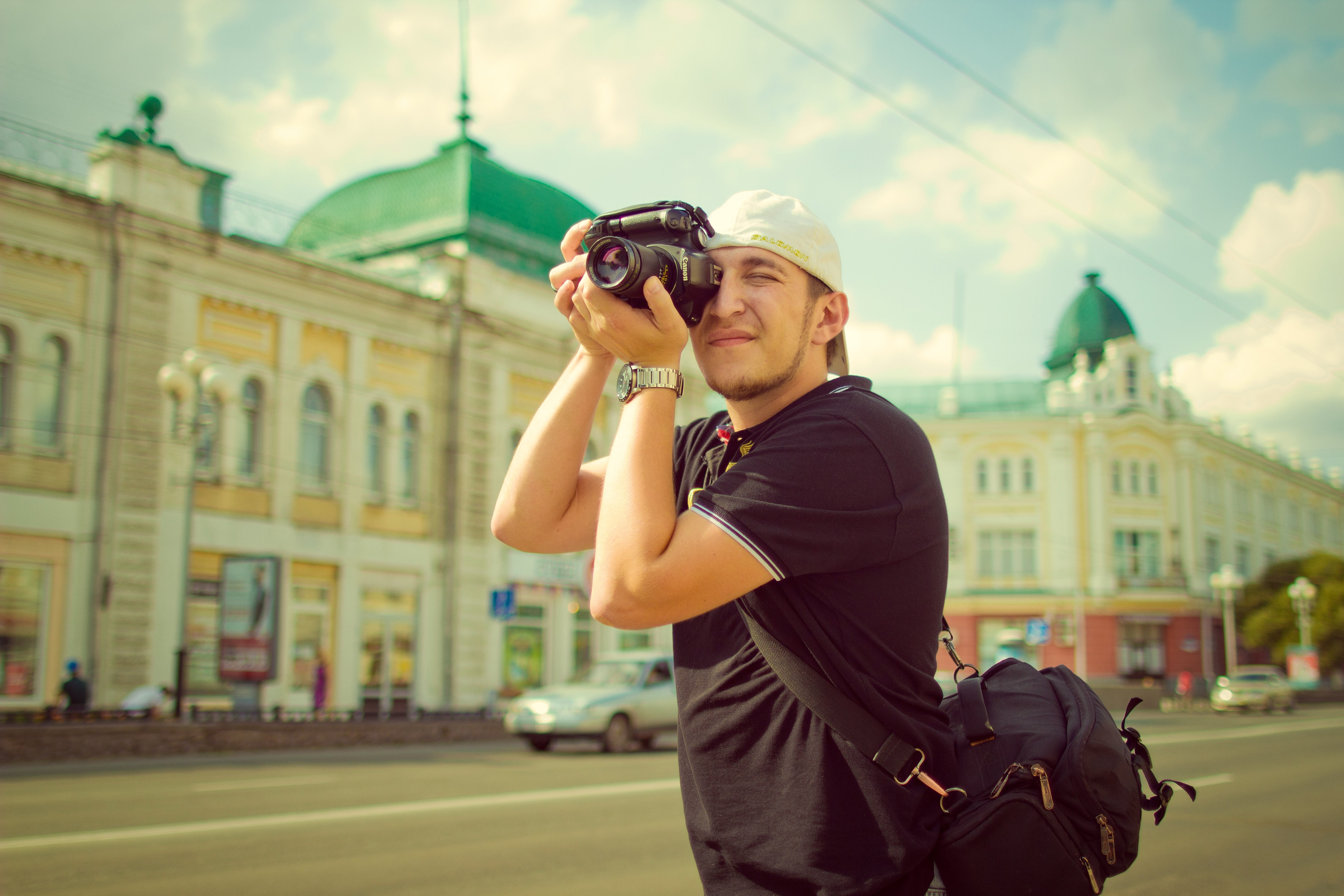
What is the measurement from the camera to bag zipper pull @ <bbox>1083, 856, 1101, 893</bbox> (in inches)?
71.6

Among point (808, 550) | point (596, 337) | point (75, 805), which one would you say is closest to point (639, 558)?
point (808, 550)

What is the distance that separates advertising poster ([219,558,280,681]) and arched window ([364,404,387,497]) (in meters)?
7.21

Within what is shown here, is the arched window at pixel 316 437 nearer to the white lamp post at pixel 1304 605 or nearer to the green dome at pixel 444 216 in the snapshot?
the green dome at pixel 444 216

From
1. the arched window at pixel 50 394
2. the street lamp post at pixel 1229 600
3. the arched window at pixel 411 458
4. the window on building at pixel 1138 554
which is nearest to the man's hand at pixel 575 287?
the arched window at pixel 50 394

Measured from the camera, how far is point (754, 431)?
2070 mm

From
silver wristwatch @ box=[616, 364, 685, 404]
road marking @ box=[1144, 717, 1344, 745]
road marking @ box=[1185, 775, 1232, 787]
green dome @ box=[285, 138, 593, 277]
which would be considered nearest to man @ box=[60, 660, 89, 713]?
green dome @ box=[285, 138, 593, 277]

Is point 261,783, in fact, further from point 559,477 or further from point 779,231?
point 779,231

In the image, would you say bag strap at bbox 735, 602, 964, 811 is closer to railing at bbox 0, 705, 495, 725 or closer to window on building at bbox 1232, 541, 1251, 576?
railing at bbox 0, 705, 495, 725

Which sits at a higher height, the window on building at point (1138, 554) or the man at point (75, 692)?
the window on building at point (1138, 554)

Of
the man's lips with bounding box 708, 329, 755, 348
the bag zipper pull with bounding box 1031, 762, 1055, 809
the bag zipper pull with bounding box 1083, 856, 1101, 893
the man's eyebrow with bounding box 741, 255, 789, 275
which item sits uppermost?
the man's eyebrow with bounding box 741, 255, 789, 275

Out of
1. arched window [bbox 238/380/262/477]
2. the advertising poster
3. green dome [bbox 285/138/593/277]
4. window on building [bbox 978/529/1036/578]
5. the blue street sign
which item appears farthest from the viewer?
window on building [bbox 978/529/1036/578]

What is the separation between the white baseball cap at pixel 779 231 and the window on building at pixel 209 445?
22783 millimetres

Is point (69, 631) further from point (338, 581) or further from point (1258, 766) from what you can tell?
point (1258, 766)

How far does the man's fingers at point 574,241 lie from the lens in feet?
6.90
